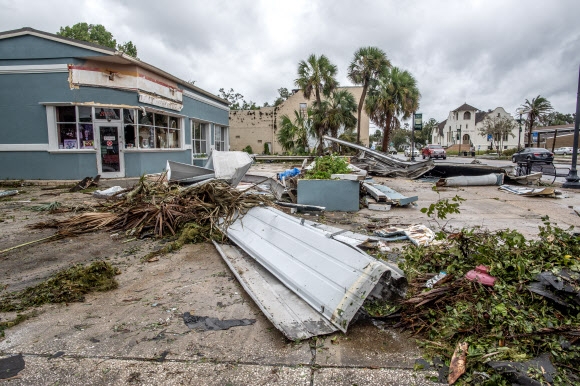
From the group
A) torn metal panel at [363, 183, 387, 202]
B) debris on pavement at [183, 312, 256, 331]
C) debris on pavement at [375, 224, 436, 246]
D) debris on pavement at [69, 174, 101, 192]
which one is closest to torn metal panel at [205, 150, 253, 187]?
torn metal panel at [363, 183, 387, 202]

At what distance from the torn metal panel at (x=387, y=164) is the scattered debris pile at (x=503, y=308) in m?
11.9

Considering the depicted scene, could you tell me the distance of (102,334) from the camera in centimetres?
299

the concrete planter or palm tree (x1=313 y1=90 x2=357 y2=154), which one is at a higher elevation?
palm tree (x1=313 y1=90 x2=357 y2=154)

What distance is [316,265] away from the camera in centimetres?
357

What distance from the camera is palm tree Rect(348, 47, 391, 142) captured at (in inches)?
1076

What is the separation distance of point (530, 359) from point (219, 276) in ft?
9.94

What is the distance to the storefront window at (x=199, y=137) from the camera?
64.2 feet

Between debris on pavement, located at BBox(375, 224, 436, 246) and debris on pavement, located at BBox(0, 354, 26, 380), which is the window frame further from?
debris on pavement, located at BBox(0, 354, 26, 380)

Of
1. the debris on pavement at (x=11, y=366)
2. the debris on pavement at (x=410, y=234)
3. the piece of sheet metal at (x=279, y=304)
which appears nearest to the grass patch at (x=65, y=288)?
the debris on pavement at (x=11, y=366)

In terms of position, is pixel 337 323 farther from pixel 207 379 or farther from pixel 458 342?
pixel 207 379

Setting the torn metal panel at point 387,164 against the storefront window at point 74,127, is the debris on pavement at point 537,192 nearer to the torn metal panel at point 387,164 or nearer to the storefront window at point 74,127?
the torn metal panel at point 387,164

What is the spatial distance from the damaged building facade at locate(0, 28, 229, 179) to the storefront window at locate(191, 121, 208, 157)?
5.04 metres

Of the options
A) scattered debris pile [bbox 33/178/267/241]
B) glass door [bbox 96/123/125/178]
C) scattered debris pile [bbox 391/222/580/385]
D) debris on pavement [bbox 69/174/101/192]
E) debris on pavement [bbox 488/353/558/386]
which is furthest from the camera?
glass door [bbox 96/123/125/178]

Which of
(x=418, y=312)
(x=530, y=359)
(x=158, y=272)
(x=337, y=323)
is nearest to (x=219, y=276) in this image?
(x=158, y=272)
